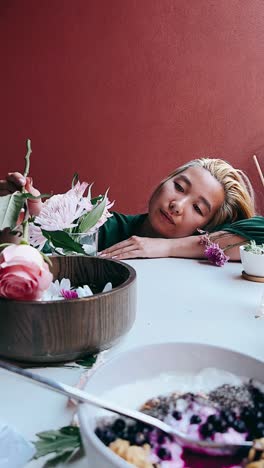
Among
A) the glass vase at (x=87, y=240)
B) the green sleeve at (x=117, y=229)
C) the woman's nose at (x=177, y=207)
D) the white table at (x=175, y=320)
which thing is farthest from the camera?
the green sleeve at (x=117, y=229)

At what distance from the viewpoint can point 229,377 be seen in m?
0.34

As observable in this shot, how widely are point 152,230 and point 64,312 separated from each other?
1.12 metres

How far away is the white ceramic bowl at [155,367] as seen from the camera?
1.06 ft

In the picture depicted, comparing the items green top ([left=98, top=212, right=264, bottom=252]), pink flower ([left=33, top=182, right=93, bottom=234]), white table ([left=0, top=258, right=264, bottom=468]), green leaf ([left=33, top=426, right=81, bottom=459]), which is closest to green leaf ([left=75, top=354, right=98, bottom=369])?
white table ([left=0, top=258, right=264, bottom=468])

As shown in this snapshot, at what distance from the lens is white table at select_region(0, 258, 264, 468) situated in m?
0.37

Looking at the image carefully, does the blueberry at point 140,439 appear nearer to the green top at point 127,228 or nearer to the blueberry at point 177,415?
the blueberry at point 177,415

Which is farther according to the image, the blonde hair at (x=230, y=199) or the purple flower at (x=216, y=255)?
the blonde hair at (x=230, y=199)

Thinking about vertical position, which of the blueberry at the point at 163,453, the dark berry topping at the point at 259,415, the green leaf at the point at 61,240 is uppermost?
the green leaf at the point at 61,240

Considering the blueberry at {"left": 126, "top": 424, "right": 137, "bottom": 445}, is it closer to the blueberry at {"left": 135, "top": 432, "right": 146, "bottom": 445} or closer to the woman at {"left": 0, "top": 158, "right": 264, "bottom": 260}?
the blueberry at {"left": 135, "top": 432, "right": 146, "bottom": 445}

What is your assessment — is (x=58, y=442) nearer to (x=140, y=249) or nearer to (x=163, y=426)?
(x=163, y=426)

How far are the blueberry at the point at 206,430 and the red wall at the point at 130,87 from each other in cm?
207

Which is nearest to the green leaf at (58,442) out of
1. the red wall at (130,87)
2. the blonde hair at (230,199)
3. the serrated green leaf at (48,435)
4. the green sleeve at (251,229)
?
the serrated green leaf at (48,435)

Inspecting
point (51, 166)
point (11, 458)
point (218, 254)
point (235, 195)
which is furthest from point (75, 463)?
point (51, 166)

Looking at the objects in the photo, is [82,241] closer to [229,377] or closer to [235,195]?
[229,377]
